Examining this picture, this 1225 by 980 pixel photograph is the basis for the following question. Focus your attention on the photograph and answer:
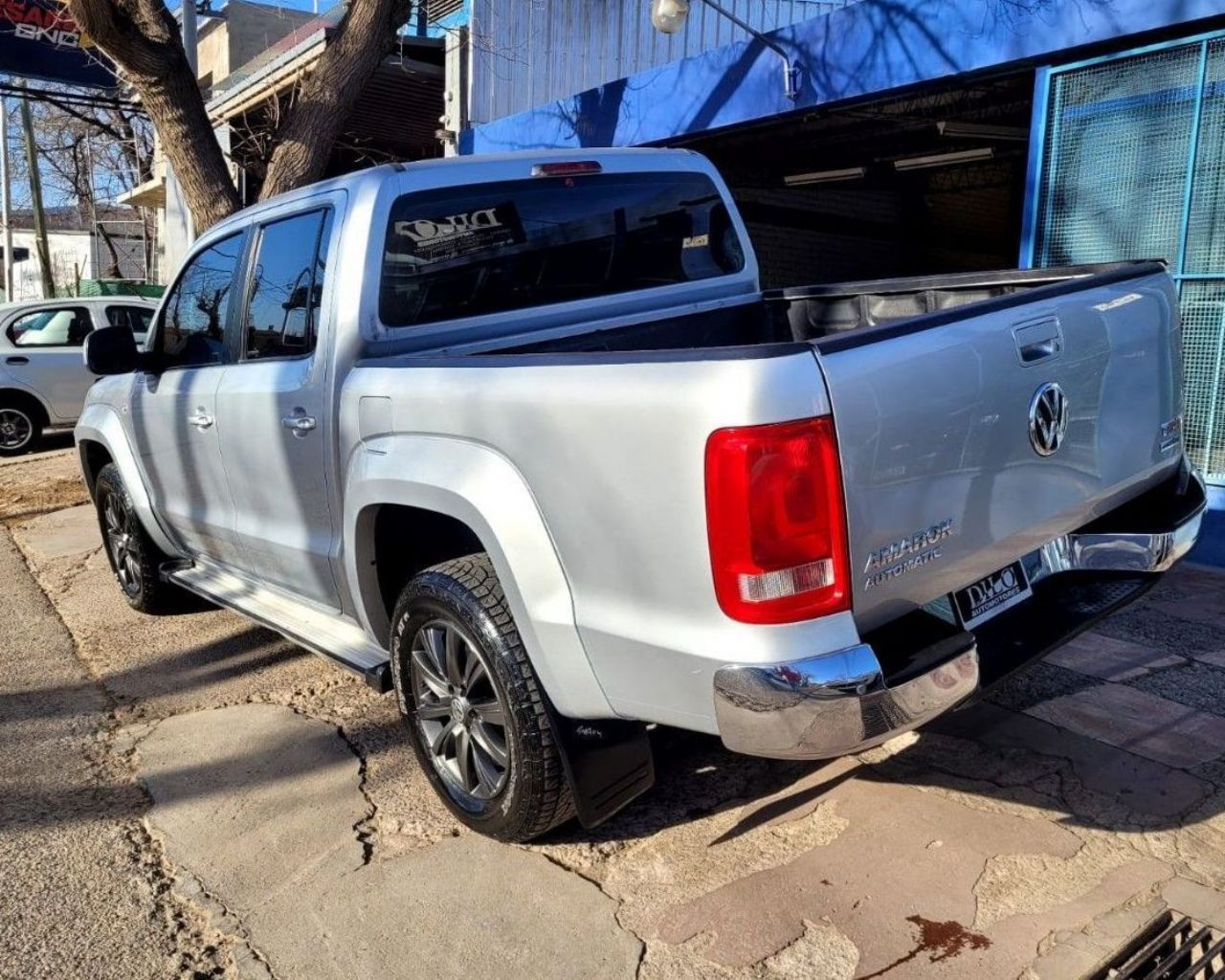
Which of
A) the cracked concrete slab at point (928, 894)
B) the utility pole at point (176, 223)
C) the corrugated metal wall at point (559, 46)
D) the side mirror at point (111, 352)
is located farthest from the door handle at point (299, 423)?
the utility pole at point (176, 223)

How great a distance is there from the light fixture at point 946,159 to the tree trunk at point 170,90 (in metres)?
7.34

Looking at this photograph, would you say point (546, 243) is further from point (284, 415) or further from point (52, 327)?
point (52, 327)

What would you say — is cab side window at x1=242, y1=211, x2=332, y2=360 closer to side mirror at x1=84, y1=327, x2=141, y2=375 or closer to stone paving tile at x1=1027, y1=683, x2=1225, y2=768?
side mirror at x1=84, y1=327, x2=141, y2=375

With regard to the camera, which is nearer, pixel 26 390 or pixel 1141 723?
pixel 1141 723

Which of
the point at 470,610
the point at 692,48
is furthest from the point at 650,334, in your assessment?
the point at 692,48

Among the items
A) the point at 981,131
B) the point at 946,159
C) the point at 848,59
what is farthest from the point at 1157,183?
the point at 946,159

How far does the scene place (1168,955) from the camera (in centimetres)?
250

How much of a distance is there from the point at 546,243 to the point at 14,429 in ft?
34.2

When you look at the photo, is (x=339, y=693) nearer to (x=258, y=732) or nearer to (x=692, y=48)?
(x=258, y=732)

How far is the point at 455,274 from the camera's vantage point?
3.71 metres

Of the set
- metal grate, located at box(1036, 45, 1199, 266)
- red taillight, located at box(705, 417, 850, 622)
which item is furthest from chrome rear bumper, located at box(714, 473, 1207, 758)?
metal grate, located at box(1036, 45, 1199, 266)

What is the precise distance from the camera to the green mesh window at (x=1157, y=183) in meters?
5.75

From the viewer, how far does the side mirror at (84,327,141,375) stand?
4785mm

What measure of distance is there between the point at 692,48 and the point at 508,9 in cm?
202
